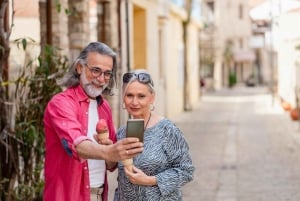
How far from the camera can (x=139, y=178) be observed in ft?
12.6

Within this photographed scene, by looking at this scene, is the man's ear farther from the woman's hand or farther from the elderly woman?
the woman's hand

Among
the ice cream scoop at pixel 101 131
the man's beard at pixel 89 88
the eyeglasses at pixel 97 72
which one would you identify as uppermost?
the eyeglasses at pixel 97 72

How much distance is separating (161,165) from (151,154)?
0.08 m

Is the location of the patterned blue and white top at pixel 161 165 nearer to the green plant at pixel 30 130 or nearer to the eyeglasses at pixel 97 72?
the eyeglasses at pixel 97 72

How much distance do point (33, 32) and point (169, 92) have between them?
1438 centimetres

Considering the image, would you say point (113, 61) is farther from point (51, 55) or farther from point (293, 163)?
point (293, 163)

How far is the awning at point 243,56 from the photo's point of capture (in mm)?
67812

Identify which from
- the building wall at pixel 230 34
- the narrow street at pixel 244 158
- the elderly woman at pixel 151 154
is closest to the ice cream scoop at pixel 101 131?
the elderly woman at pixel 151 154

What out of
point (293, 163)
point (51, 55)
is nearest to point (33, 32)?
point (51, 55)

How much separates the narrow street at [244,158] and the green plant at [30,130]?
2.67 m

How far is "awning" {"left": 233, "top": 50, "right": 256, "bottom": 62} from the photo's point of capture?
222 ft

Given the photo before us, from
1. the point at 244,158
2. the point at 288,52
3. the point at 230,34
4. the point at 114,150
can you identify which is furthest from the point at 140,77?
the point at 230,34

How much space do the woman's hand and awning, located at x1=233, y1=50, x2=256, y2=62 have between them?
64186 millimetres

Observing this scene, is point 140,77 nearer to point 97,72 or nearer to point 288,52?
point 97,72
